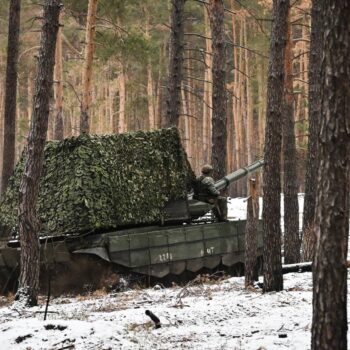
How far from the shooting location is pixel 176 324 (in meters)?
6.08

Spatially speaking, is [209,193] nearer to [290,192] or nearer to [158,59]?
[290,192]

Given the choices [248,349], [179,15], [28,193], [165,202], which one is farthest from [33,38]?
[248,349]

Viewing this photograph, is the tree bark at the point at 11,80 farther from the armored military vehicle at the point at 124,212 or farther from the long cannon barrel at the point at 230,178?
the long cannon barrel at the point at 230,178

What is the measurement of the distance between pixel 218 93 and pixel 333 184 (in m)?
8.85

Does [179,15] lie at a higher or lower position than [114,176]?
higher

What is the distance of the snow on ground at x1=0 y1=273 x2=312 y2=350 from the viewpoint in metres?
5.30

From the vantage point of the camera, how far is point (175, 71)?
47.0ft

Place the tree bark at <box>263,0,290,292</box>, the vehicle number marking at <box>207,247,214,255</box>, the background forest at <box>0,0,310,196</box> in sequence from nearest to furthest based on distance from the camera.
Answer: the tree bark at <box>263,0,290,292</box> < the vehicle number marking at <box>207,247,214,255</box> < the background forest at <box>0,0,310,196</box>

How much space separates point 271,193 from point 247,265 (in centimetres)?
152

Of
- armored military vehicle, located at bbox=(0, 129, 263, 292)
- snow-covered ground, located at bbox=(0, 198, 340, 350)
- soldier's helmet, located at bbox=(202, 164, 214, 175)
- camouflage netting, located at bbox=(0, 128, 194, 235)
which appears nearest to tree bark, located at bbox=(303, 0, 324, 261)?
armored military vehicle, located at bbox=(0, 129, 263, 292)

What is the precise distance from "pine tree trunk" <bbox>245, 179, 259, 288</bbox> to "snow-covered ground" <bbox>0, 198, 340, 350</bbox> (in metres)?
0.54

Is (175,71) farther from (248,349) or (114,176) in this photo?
(248,349)

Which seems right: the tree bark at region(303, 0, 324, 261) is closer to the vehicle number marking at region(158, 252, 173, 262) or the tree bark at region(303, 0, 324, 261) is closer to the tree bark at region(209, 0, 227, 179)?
the tree bark at region(209, 0, 227, 179)

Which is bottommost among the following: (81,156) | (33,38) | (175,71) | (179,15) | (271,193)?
(271,193)
